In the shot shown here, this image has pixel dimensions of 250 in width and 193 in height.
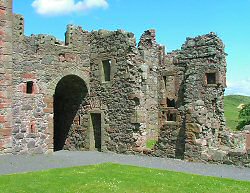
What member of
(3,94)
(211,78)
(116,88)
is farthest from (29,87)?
(211,78)

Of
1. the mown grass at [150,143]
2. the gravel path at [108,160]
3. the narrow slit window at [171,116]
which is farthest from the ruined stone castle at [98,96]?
the narrow slit window at [171,116]

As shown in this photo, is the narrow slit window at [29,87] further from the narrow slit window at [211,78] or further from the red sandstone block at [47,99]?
the narrow slit window at [211,78]

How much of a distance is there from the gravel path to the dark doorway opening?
1.69 meters

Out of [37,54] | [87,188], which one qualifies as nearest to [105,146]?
[37,54]

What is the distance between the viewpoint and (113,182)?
10.8 m

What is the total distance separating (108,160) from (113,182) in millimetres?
4961

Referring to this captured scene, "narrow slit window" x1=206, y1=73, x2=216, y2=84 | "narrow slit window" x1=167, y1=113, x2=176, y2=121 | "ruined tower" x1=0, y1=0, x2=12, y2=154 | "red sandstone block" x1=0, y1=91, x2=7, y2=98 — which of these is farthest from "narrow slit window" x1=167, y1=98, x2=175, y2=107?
"red sandstone block" x1=0, y1=91, x2=7, y2=98

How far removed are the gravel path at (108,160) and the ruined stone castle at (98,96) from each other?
2.38 feet

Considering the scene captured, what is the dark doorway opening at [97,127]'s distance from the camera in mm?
19438

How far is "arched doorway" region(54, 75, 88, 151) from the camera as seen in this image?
20.0 m

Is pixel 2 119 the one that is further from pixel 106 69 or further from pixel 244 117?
pixel 244 117

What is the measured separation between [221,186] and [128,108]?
812cm

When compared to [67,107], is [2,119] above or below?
below

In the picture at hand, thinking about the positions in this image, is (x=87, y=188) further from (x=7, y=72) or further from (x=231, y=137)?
(x=231, y=137)
